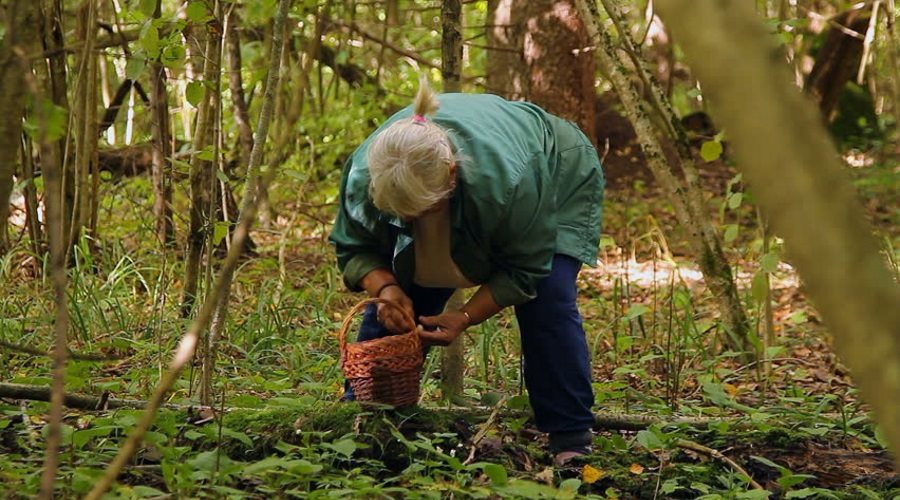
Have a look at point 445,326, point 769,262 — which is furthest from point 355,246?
point 769,262

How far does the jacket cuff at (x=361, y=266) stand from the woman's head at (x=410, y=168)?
459mm

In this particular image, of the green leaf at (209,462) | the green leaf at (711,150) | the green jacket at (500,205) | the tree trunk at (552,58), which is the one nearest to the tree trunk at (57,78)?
the green jacket at (500,205)

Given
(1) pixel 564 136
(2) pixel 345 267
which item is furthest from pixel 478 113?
(2) pixel 345 267

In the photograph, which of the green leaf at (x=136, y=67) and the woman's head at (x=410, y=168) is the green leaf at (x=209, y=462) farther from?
the green leaf at (x=136, y=67)

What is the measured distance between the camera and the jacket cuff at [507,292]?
3066 mm

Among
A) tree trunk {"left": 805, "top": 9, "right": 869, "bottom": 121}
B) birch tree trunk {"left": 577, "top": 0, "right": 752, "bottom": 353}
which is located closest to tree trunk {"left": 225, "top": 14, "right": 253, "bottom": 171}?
birch tree trunk {"left": 577, "top": 0, "right": 752, "bottom": 353}

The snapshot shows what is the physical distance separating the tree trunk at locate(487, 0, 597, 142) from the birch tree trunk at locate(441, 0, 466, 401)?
2959mm

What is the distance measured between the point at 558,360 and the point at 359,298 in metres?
2.69

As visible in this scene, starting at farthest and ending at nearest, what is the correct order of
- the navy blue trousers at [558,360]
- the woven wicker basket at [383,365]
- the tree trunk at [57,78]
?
the tree trunk at [57,78]
the navy blue trousers at [558,360]
the woven wicker basket at [383,365]

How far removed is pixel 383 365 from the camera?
3.08 metres

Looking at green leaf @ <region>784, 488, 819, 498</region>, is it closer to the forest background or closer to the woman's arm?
the forest background

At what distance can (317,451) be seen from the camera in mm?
2977

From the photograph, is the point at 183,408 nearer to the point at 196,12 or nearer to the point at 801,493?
the point at 196,12

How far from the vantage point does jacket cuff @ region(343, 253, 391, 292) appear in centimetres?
329
